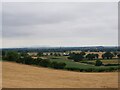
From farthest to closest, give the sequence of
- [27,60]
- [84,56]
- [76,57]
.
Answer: [76,57]
[84,56]
[27,60]

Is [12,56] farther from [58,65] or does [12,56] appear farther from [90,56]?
[90,56]

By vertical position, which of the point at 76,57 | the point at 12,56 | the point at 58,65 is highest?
the point at 12,56

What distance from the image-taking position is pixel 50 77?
15.9m

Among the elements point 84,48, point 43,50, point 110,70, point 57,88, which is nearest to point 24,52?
point 43,50

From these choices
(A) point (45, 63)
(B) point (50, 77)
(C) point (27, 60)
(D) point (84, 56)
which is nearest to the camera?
(B) point (50, 77)

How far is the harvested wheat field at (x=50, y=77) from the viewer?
1341 cm

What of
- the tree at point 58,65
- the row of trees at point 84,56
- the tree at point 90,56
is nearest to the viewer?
the tree at point 58,65

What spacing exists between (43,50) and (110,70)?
640cm

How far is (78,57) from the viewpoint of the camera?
2167 cm

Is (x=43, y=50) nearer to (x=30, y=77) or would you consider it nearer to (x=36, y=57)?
(x=36, y=57)

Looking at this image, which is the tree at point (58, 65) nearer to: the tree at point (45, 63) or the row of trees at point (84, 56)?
the tree at point (45, 63)

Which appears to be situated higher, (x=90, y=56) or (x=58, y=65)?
(x=90, y=56)

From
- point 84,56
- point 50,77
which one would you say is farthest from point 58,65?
point 50,77

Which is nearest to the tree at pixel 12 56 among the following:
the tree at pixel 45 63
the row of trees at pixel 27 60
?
the row of trees at pixel 27 60
